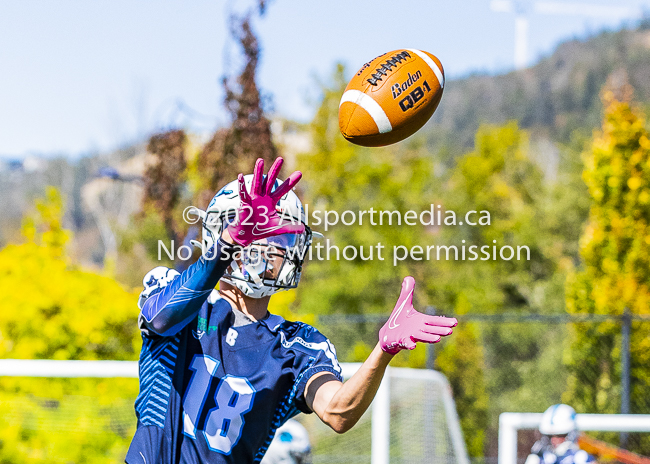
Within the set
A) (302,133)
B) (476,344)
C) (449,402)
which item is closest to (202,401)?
(449,402)

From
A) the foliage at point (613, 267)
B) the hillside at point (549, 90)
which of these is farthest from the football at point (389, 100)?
the hillside at point (549, 90)

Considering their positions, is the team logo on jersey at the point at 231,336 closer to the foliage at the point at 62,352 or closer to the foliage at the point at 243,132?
the foliage at the point at 62,352

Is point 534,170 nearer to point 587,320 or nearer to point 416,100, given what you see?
point 587,320

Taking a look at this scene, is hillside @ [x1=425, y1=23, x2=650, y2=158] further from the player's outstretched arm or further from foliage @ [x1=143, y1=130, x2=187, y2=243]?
the player's outstretched arm

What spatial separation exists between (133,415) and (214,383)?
345 cm

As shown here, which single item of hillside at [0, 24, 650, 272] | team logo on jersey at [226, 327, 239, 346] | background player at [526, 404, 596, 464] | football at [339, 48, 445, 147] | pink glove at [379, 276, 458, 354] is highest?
hillside at [0, 24, 650, 272]

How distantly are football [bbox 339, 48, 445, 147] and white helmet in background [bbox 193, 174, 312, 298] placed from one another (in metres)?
0.96

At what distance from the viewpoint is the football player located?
1.83m

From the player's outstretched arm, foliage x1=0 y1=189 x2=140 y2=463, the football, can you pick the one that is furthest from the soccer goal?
the player's outstretched arm

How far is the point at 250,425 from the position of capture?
2.02 meters

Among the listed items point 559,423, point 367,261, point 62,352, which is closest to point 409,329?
A: point 559,423

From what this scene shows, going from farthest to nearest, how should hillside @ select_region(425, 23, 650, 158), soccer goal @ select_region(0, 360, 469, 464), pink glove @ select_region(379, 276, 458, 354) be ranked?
hillside @ select_region(425, 23, 650, 158) < soccer goal @ select_region(0, 360, 469, 464) < pink glove @ select_region(379, 276, 458, 354)

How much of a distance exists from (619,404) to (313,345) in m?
6.75

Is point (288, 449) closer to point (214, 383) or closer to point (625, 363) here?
point (214, 383)
